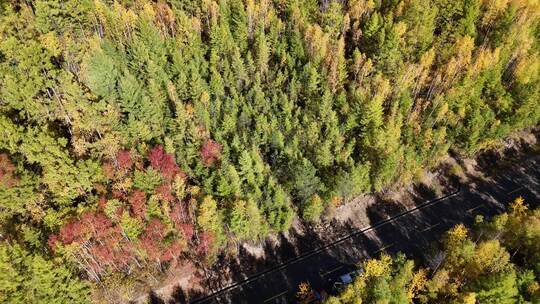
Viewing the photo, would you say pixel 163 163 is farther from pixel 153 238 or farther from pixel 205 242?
pixel 205 242

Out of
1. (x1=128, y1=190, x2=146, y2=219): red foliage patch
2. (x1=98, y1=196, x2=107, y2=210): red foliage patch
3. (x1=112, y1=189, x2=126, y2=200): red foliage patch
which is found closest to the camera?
(x1=98, y1=196, x2=107, y2=210): red foliage patch

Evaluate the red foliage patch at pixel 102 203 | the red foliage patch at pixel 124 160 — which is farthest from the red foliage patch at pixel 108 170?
the red foliage patch at pixel 102 203

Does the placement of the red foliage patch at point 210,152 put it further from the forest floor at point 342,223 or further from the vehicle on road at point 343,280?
the vehicle on road at point 343,280

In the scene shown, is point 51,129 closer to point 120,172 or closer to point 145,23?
point 120,172

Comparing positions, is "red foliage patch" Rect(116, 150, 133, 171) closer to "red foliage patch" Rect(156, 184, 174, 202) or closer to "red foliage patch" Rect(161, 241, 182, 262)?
"red foliage patch" Rect(156, 184, 174, 202)

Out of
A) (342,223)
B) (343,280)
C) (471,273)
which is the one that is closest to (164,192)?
(343,280)

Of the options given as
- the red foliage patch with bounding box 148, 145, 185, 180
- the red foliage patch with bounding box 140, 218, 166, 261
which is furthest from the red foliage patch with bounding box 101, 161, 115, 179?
the red foliage patch with bounding box 140, 218, 166, 261
